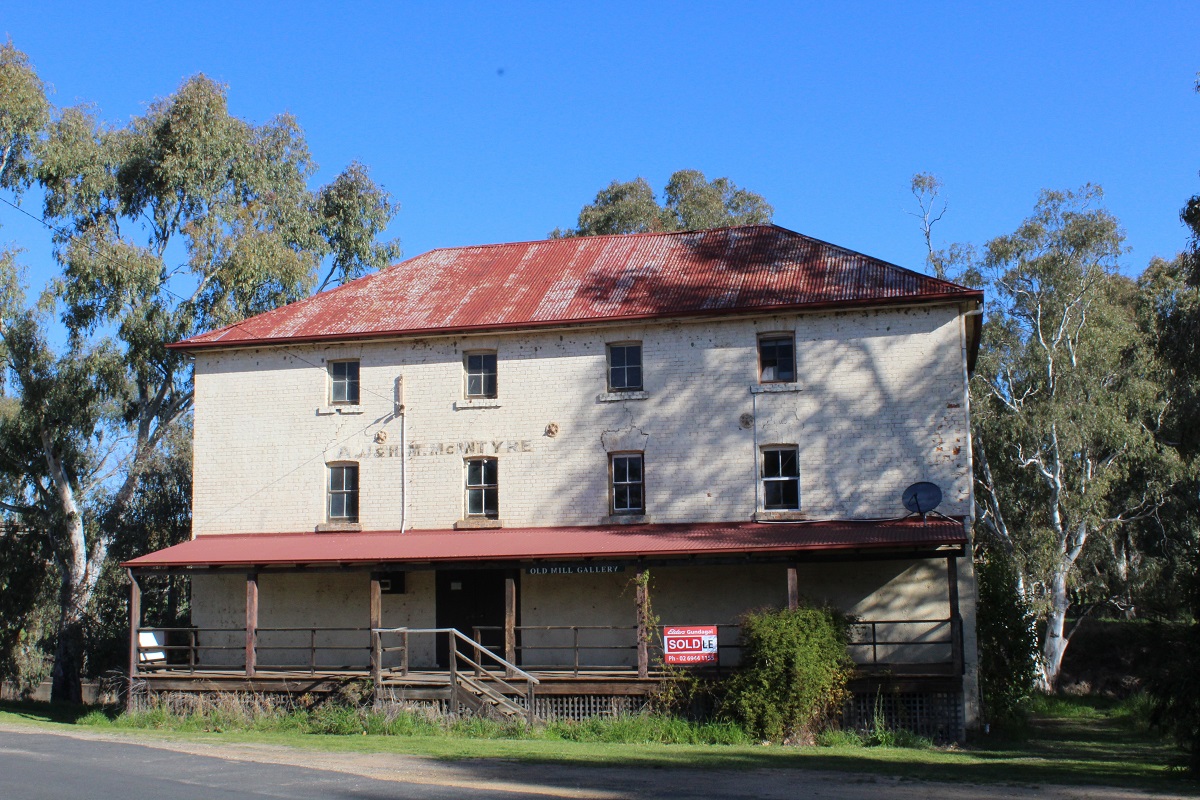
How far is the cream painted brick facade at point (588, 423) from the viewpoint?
22.9m

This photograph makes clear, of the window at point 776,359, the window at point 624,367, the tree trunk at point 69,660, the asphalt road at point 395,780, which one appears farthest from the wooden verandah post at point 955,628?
the tree trunk at point 69,660

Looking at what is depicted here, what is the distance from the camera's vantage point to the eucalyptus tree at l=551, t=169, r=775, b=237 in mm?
47875

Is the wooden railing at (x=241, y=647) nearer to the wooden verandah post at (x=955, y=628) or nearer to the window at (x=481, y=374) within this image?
the window at (x=481, y=374)

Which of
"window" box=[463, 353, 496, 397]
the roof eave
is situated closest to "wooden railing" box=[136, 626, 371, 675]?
"window" box=[463, 353, 496, 397]

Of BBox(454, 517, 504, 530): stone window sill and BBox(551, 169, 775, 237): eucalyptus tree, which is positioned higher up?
BBox(551, 169, 775, 237): eucalyptus tree

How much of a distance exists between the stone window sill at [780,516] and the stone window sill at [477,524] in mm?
5449

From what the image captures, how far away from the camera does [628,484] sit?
24125mm

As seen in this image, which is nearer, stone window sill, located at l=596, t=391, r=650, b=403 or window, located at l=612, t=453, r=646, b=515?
window, located at l=612, t=453, r=646, b=515

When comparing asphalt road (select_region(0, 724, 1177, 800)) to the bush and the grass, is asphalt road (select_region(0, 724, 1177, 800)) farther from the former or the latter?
the bush

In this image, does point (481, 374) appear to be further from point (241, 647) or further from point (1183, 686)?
point (1183, 686)

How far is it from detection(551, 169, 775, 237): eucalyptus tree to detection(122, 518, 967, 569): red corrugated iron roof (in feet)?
82.8

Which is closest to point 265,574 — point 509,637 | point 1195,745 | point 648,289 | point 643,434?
point 509,637

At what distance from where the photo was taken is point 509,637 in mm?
22312

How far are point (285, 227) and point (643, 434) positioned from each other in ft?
57.7
